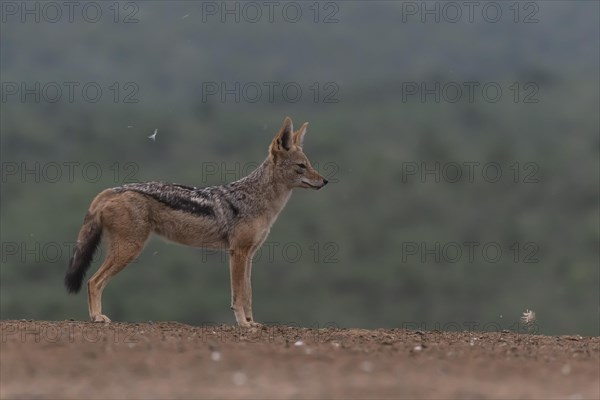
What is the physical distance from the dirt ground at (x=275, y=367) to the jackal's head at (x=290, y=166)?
3.40 meters

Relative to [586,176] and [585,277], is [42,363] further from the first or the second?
[586,176]

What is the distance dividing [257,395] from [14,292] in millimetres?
30779

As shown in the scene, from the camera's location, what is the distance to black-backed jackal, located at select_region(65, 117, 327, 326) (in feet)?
42.0

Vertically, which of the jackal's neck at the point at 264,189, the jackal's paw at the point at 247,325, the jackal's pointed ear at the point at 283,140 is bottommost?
the jackal's paw at the point at 247,325

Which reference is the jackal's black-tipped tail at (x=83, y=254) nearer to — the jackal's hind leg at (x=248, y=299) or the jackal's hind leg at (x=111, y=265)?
the jackal's hind leg at (x=111, y=265)

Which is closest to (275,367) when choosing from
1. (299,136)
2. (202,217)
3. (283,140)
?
(202,217)

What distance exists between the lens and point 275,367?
342 inches

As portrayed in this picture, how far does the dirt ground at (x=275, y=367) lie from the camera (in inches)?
316

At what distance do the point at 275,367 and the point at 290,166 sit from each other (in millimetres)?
5375

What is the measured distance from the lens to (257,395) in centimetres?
783

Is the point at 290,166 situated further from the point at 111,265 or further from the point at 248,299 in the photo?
the point at 111,265

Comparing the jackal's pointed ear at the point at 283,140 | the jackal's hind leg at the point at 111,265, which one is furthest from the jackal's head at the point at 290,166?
the jackal's hind leg at the point at 111,265

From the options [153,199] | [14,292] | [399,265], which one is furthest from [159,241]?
[399,265]

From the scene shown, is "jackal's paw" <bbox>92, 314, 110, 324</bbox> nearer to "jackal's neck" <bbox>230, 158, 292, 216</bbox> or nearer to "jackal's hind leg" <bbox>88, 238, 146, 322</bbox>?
"jackal's hind leg" <bbox>88, 238, 146, 322</bbox>
